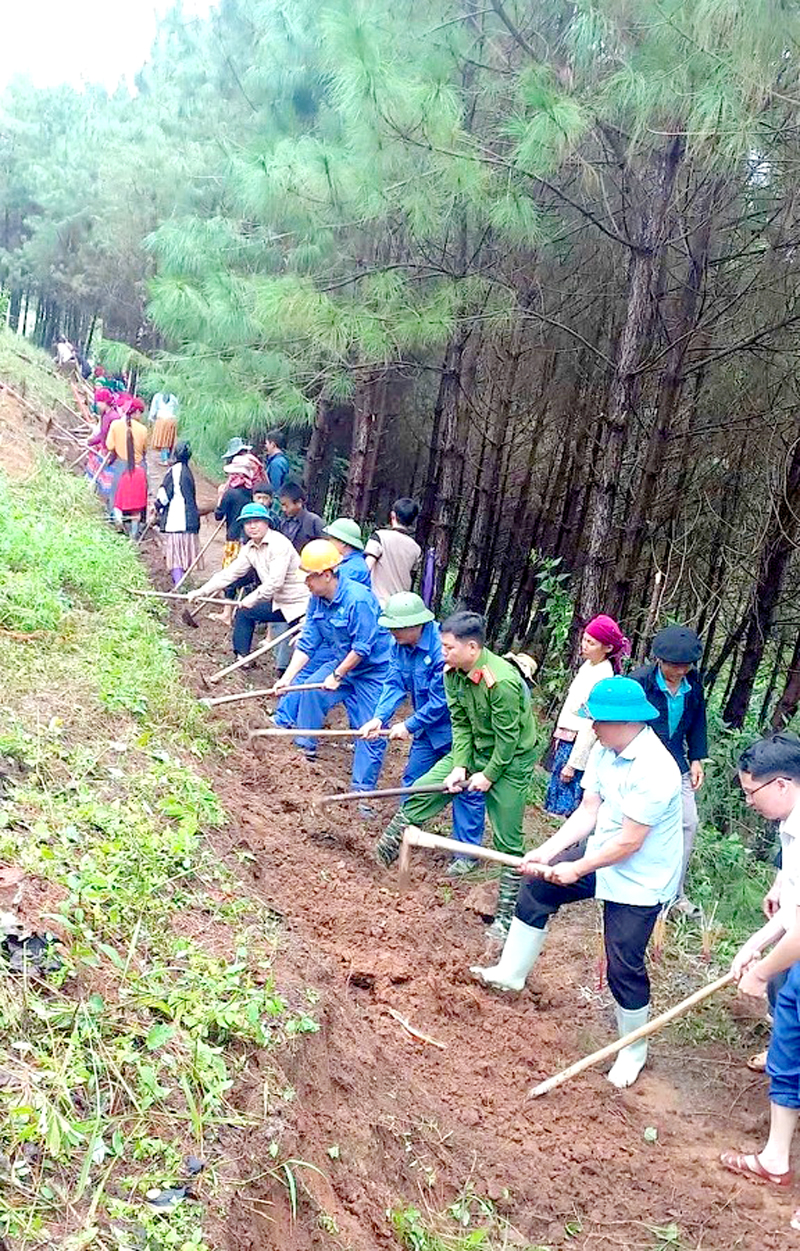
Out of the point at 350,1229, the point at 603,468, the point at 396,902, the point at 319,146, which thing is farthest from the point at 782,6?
the point at 350,1229

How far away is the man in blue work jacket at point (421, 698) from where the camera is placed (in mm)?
5777

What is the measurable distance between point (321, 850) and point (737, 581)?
18.6ft

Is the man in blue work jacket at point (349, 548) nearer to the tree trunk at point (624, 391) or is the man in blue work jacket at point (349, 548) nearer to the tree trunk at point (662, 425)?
the tree trunk at point (624, 391)

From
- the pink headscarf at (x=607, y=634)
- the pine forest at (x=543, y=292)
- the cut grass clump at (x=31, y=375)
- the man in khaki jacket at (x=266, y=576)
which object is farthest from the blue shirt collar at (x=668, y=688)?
the cut grass clump at (x=31, y=375)

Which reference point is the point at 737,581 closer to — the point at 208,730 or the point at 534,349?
the point at 534,349

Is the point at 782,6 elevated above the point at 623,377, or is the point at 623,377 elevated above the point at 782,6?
the point at 782,6

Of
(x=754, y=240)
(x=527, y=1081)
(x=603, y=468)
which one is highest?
(x=754, y=240)

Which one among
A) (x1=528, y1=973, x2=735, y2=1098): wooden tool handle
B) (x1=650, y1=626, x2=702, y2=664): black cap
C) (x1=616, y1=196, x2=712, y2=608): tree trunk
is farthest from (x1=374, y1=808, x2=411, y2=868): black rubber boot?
(x1=616, y1=196, x2=712, y2=608): tree trunk

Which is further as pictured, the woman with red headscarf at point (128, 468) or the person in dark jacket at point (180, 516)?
the woman with red headscarf at point (128, 468)

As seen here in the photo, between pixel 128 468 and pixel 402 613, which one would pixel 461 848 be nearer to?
pixel 402 613

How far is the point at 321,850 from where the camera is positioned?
591cm

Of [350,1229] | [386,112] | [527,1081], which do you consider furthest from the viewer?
[386,112]

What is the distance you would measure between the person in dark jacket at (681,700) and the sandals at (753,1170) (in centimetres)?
203

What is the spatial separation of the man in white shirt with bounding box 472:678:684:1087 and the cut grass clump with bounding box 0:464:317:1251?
136 centimetres
